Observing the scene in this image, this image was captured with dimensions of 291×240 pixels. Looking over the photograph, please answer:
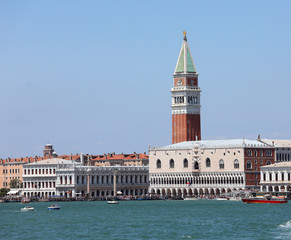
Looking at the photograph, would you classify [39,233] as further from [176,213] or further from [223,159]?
[223,159]

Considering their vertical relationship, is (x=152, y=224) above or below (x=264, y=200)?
below

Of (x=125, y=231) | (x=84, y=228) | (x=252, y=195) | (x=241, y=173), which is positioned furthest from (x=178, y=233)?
(x=241, y=173)

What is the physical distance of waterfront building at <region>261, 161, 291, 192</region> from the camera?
18988 centimetres

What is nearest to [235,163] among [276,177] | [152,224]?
[276,177]

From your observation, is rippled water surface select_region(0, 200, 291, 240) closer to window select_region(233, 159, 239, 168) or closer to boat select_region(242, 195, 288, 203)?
boat select_region(242, 195, 288, 203)

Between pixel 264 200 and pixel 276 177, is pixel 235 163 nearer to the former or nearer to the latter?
pixel 276 177

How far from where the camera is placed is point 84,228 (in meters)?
108

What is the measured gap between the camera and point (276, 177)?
19112 centimetres

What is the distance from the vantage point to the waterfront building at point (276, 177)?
623 feet

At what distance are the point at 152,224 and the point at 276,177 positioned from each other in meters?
82.9

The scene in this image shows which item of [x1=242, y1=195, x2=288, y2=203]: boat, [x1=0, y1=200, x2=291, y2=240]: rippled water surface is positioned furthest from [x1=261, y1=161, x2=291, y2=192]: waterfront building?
[x1=0, y1=200, x2=291, y2=240]: rippled water surface

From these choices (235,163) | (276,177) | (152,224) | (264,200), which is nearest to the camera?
(152,224)

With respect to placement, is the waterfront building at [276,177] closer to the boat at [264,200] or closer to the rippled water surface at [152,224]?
the boat at [264,200]

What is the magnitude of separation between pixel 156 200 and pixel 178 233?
99232 mm
